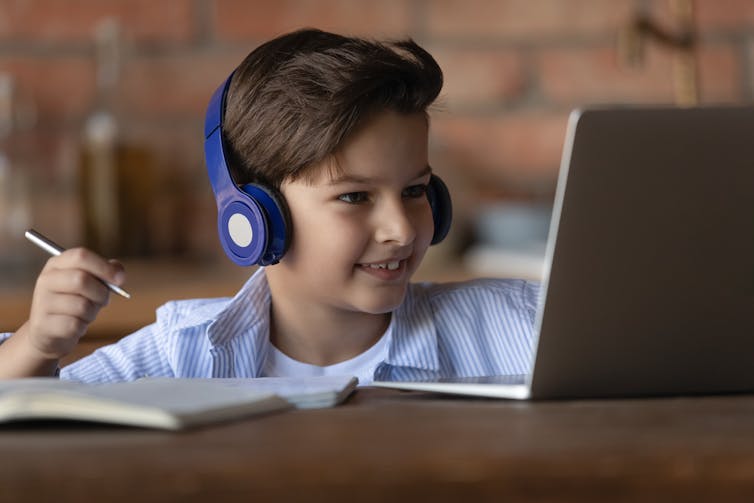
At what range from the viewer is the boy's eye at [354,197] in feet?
3.89

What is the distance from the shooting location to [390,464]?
522mm

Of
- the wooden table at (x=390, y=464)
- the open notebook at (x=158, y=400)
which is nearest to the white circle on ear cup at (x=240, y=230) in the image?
the open notebook at (x=158, y=400)

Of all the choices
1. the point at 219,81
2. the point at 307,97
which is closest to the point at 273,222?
Answer: the point at 307,97

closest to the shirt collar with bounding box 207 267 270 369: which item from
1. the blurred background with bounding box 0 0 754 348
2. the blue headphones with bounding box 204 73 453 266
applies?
the blue headphones with bounding box 204 73 453 266

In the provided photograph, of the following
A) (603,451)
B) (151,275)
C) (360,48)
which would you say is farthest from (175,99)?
(603,451)

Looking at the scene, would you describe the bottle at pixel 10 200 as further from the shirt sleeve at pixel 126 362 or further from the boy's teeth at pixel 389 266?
the boy's teeth at pixel 389 266

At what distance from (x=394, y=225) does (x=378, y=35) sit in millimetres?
1145

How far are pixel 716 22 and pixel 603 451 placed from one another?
1940 millimetres

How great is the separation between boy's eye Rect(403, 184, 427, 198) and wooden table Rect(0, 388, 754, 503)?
1.99 ft

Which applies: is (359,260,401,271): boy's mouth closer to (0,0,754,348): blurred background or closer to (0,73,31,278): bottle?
(0,0,754,348): blurred background

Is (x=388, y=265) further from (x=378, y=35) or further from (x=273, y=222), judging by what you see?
(x=378, y=35)

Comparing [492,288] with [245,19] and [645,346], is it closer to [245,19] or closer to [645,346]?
[645,346]

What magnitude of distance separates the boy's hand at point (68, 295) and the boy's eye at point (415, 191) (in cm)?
34

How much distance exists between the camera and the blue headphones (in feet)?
3.67
